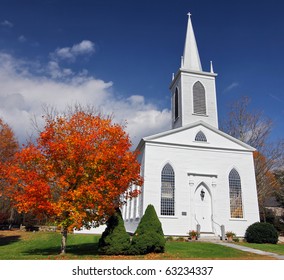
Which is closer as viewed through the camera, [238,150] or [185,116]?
[238,150]

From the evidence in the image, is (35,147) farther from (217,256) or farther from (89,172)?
(217,256)

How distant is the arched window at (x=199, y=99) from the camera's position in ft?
87.4

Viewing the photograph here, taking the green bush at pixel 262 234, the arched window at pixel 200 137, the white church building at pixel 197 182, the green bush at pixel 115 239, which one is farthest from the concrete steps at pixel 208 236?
the green bush at pixel 115 239

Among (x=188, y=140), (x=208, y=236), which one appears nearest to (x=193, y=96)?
(x=188, y=140)

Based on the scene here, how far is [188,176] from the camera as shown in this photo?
22625 millimetres

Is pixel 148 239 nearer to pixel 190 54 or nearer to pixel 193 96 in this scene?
pixel 193 96

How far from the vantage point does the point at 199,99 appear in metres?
27.0

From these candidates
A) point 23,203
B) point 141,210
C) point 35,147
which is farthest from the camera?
point 141,210

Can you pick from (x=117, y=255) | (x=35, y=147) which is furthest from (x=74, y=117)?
(x=117, y=255)

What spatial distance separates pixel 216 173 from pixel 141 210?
6861 millimetres

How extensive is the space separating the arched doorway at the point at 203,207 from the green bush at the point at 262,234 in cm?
308

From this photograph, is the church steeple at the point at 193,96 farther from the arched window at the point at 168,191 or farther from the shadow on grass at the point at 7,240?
the shadow on grass at the point at 7,240

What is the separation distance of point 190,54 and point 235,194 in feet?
50.2

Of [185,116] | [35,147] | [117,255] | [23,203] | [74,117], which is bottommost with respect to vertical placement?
[117,255]
